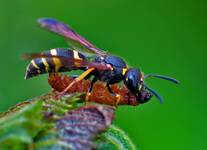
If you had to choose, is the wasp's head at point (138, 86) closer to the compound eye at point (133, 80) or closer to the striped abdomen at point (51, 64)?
the compound eye at point (133, 80)

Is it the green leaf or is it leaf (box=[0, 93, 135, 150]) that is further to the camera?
the green leaf

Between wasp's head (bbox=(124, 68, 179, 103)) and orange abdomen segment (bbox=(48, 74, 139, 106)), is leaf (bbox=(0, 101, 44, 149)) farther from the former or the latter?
wasp's head (bbox=(124, 68, 179, 103))

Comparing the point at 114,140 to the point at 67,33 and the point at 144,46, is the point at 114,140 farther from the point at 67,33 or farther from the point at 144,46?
the point at 144,46

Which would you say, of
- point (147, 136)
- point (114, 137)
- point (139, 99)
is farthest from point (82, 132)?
point (147, 136)

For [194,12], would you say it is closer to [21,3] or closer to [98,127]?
[21,3]

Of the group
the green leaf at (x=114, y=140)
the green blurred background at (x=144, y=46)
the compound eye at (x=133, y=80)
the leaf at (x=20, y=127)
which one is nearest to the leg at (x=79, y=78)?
the compound eye at (x=133, y=80)

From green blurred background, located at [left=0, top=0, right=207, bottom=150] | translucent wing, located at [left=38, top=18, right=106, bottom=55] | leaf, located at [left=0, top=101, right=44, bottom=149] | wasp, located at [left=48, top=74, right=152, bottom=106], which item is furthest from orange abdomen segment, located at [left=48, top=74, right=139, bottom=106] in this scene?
green blurred background, located at [left=0, top=0, right=207, bottom=150]

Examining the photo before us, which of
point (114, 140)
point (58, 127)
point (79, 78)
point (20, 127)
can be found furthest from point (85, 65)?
point (20, 127)
